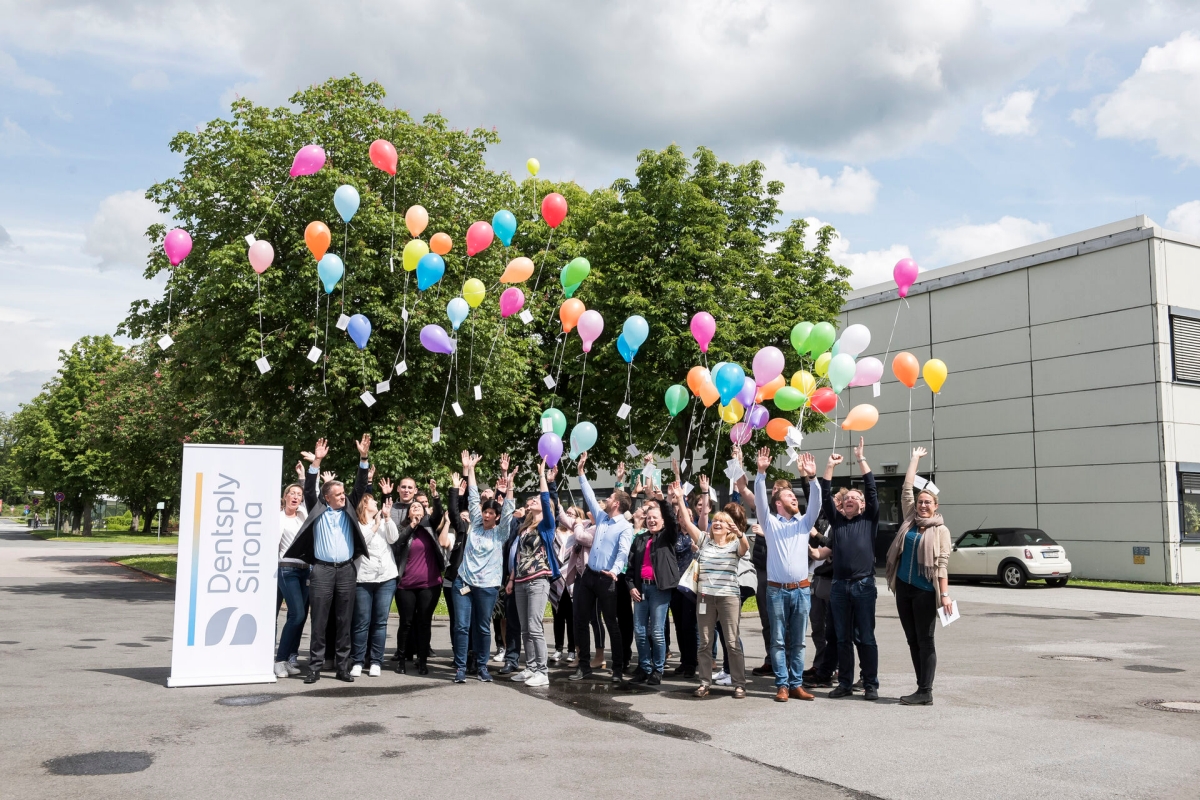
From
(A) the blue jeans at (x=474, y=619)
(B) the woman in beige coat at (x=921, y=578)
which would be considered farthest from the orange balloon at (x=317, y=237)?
(B) the woman in beige coat at (x=921, y=578)

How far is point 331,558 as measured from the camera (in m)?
9.54

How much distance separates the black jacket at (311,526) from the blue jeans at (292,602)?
22cm

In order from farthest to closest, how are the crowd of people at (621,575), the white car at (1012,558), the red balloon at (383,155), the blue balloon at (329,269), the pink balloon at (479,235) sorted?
1. the white car at (1012,558)
2. the pink balloon at (479,235)
3. the red balloon at (383,155)
4. the blue balloon at (329,269)
5. the crowd of people at (621,575)

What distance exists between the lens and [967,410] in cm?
→ 2952

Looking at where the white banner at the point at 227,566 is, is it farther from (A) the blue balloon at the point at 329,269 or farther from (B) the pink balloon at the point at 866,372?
(B) the pink balloon at the point at 866,372

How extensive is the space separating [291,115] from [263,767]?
15478 mm

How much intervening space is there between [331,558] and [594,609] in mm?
2813

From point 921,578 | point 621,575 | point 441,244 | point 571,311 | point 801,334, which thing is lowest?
point 621,575

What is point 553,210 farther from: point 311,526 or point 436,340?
point 311,526

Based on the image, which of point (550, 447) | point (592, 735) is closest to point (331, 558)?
point (592, 735)

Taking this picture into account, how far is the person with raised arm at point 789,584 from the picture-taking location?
891cm

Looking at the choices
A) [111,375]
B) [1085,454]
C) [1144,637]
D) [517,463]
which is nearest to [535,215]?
[517,463]

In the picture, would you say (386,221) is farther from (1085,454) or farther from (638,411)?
(1085,454)

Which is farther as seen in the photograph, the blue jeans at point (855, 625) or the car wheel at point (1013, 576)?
the car wheel at point (1013, 576)
